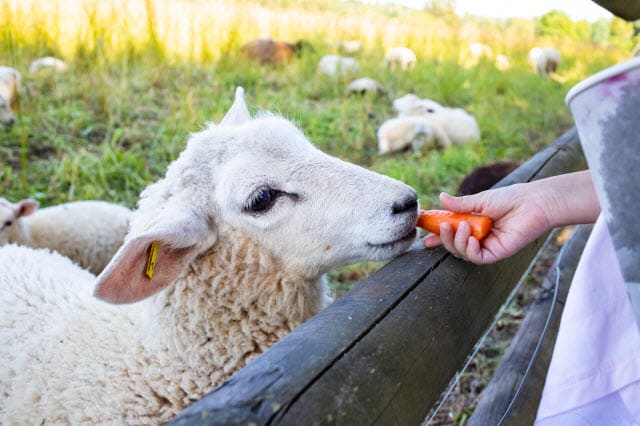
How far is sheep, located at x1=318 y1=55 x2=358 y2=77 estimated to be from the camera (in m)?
8.53

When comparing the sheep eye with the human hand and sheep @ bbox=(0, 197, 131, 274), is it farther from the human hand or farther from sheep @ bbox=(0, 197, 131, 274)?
sheep @ bbox=(0, 197, 131, 274)

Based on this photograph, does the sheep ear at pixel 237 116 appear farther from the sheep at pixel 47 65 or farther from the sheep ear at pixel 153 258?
the sheep at pixel 47 65

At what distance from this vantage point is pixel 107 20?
6.42m

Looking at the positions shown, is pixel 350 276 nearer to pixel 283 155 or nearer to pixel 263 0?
pixel 283 155

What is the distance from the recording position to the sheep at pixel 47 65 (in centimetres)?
618

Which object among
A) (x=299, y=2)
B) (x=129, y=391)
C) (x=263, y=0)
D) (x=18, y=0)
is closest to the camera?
(x=129, y=391)

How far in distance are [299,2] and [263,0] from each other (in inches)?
48.1

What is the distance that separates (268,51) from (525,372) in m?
7.64

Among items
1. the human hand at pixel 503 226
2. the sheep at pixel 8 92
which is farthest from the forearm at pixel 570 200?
the sheep at pixel 8 92

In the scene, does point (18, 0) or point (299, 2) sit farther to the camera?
point (299, 2)

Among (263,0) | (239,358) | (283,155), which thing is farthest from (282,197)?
(263,0)

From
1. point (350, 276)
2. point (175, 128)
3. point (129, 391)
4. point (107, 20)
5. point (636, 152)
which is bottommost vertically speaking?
point (350, 276)

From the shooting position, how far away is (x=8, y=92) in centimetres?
488

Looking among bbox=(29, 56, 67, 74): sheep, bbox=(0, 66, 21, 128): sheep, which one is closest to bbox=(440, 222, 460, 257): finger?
bbox=(0, 66, 21, 128): sheep
